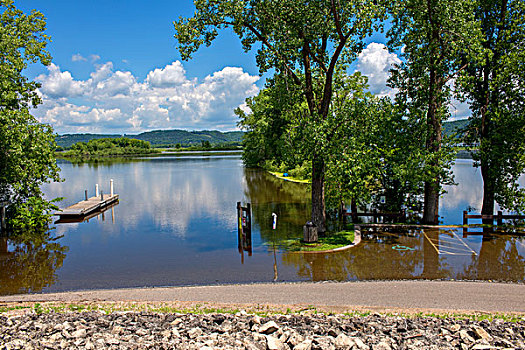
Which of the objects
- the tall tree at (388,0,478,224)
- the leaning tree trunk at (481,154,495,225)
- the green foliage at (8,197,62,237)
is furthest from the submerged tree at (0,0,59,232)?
the leaning tree trunk at (481,154,495,225)

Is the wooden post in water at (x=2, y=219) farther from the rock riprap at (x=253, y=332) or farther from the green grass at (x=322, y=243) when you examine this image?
the green grass at (x=322, y=243)

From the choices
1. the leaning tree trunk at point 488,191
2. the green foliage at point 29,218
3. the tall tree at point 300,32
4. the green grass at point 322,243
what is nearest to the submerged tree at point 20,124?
the green foliage at point 29,218

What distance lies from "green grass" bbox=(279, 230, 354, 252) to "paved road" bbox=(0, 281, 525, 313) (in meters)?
4.40

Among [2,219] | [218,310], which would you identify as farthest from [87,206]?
[218,310]

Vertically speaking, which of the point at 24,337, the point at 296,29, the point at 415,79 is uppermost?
the point at 296,29

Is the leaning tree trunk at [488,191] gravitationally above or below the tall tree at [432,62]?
below

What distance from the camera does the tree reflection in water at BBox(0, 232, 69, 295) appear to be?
12.9 meters

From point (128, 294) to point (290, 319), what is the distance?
5348 millimetres

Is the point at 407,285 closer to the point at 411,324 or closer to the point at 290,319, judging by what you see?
the point at 411,324

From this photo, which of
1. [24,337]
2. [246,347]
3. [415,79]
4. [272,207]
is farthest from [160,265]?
[415,79]

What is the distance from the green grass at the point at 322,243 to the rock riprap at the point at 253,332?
7570 millimetres

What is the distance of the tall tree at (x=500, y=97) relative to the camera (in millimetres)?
18078

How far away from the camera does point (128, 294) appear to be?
1102cm

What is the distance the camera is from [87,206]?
27156 millimetres
